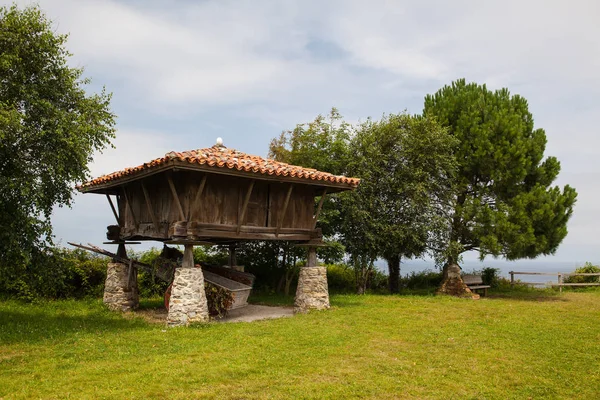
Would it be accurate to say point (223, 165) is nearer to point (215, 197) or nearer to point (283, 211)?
point (215, 197)

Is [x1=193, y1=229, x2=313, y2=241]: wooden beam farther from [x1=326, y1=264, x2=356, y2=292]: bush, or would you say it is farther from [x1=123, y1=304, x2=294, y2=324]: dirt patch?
[x1=326, y1=264, x2=356, y2=292]: bush

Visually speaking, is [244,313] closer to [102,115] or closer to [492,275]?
[102,115]

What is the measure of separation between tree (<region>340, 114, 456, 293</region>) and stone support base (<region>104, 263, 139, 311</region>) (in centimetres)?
797

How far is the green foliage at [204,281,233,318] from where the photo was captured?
42.4 ft

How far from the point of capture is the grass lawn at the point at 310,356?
705cm

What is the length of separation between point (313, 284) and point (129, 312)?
224 inches

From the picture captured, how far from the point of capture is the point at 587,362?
860 centimetres

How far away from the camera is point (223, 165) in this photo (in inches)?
441

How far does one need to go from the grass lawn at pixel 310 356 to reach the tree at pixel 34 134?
94.5 inches

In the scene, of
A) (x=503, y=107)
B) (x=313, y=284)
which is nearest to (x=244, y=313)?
(x=313, y=284)

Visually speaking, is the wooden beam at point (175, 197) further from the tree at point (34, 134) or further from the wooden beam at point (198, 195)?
the tree at point (34, 134)

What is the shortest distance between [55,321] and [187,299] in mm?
3750

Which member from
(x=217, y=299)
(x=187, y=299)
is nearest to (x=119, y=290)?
(x=217, y=299)

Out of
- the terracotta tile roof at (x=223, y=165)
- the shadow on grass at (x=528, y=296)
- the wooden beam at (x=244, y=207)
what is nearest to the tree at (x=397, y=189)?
the shadow on grass at (x=528, y=296)
